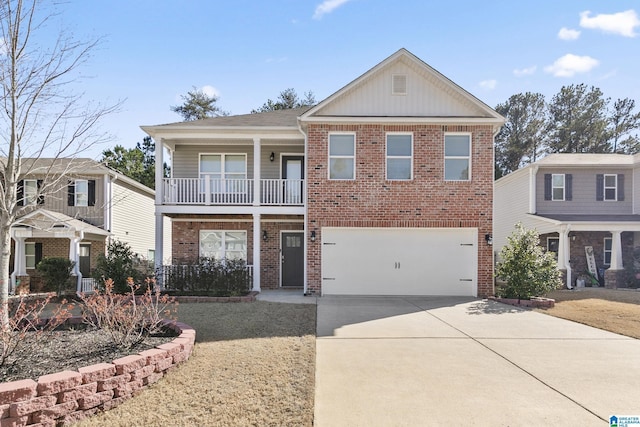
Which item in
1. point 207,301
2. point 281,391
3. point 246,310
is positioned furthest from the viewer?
point 207,301

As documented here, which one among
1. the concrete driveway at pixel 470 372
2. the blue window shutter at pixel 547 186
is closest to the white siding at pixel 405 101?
the concrete driveway at pixel 470 372

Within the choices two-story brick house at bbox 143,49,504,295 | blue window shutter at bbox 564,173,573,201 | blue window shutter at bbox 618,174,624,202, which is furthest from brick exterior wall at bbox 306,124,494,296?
blue window shutter at bbox 618,174,624,202

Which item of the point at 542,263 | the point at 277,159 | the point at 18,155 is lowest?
the point at 542,263

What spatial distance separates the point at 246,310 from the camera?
912cm

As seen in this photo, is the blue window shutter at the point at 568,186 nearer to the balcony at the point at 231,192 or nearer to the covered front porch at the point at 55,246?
the balcony at the point at 231,192

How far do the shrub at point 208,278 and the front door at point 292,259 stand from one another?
223cm

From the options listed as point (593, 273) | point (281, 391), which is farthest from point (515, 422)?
point (593, 273)

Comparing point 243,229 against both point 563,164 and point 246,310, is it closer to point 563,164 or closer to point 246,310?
point 246,310

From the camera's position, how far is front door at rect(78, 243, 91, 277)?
53.7 feet

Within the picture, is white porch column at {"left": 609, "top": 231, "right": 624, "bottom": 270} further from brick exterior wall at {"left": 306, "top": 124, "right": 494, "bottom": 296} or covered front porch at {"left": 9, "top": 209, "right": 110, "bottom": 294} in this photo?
covered front porch at {"left": 9, "top": 209, "right": 110, "bottom": 294}

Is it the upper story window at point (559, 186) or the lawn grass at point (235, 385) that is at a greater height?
the upper story window at point (559, 186)

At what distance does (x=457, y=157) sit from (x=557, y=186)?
8.74 m

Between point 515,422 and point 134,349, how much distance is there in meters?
4.36

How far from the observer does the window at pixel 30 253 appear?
1630 centimetres
